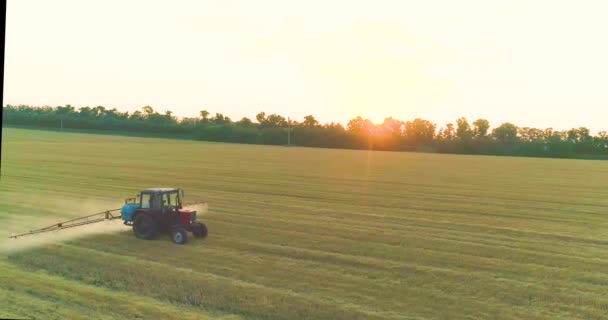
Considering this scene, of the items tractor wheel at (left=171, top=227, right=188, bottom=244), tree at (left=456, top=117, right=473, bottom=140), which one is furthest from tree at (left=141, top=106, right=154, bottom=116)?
tractor wheel at (left=171, top=227, right=188, bottom=244)

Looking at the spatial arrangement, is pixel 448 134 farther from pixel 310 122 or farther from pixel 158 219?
pixel 158 219

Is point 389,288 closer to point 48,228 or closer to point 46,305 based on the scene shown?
point 46,305

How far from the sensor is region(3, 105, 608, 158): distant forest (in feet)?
261

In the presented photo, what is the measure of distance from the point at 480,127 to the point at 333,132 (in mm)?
33976

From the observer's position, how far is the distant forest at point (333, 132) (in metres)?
79.7

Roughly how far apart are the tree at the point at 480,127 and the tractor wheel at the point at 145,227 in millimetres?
92422

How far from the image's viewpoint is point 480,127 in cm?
10112

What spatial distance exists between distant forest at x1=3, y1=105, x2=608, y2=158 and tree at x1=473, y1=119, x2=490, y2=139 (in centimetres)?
20

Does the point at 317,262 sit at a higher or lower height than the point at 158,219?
lower

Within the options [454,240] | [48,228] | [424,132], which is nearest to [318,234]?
[454,240]

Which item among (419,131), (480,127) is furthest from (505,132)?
(419,131)

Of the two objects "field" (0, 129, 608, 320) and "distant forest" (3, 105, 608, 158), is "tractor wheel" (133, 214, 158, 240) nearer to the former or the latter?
"field" (0, 129, 608, 320)

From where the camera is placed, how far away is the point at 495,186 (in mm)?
29172

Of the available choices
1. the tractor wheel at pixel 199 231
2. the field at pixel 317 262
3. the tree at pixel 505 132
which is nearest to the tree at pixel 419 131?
the tree at pixel 505 132
